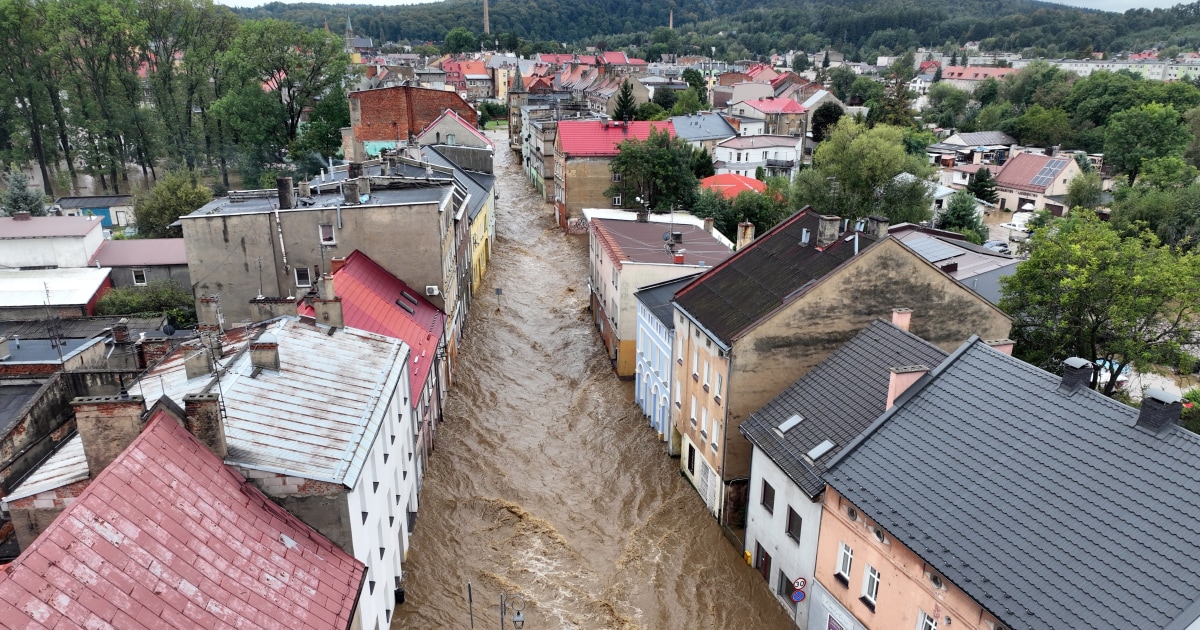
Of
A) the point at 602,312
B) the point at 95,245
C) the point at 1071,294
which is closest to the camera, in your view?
the point at 1071,294

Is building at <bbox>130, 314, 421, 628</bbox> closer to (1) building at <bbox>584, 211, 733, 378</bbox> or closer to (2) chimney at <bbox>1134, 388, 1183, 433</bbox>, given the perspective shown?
(1) building at <bbox>584, 211, 733, 378</bbox>

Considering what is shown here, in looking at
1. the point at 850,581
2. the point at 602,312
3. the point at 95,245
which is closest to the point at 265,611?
the point at 850,581

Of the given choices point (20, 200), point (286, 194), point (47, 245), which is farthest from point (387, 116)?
point (286, 194)

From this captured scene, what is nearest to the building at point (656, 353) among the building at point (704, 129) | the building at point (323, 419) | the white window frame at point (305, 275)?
the building at point (323, 419)

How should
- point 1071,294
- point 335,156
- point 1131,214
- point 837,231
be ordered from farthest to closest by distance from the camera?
point 335,156, point 1131,214, point 1071,294, point 837,231

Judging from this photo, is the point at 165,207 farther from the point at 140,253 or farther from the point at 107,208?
the point at 107,208

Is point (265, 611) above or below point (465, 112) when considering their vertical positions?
below

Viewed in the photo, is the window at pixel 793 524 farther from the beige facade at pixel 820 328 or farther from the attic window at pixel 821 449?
the beige facade at pixel 820 328

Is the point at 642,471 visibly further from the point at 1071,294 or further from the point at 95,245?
the point at 95,245
